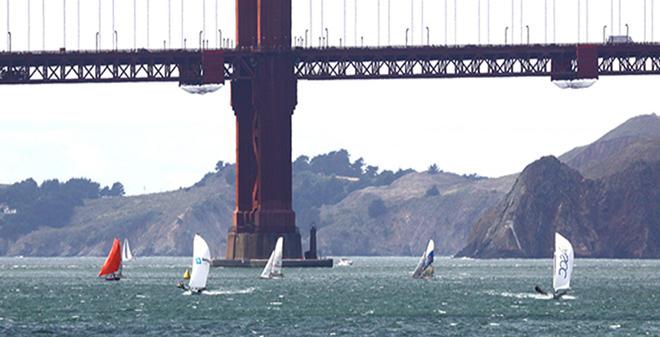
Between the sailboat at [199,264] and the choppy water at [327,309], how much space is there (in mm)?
1718

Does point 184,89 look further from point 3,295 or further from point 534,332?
point 534,332

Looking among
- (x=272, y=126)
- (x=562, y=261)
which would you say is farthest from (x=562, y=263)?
(x=272, y=126)

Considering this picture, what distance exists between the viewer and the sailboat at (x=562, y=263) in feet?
408

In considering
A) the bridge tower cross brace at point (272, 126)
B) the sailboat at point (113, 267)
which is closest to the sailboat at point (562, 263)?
the sailboat at point (113, 267)

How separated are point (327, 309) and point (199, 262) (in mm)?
16113

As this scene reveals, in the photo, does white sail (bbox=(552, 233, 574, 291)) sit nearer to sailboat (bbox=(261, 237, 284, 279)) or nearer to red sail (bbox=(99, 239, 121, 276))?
sailboat (bbox=(261, 237, 284, 279))

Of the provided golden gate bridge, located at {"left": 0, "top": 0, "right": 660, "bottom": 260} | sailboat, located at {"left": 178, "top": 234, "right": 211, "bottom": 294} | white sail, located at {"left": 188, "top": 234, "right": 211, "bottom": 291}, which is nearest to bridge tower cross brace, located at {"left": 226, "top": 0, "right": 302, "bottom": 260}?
golden gate bridge, located at {"left": 0, "top": 0, "right": 660, "bottom": 260}

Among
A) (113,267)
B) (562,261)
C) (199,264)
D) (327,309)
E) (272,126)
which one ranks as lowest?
(327,309)

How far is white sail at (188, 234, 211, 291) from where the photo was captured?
133000 mm

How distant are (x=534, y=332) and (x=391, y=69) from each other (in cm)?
10100

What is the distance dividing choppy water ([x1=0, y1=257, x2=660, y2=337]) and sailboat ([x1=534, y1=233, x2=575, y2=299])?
1.03 m

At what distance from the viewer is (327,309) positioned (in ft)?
394

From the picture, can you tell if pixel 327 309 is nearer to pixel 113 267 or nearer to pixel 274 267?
pixel 274 267

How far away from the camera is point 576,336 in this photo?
9788 centimetres
